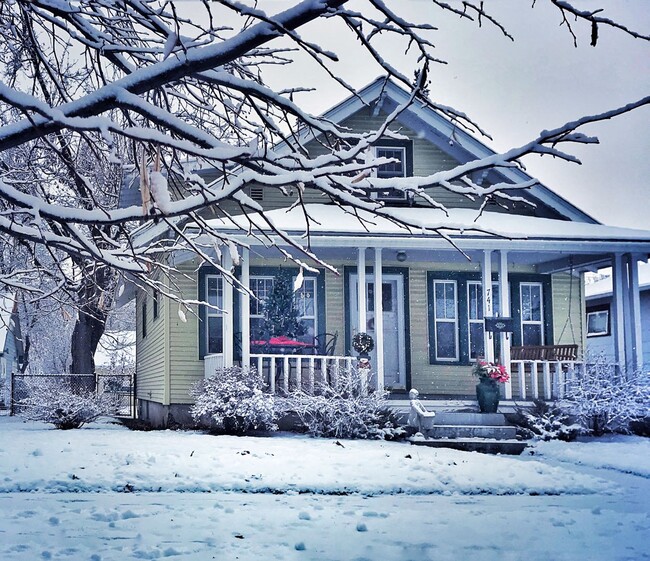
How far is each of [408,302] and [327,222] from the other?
276cm

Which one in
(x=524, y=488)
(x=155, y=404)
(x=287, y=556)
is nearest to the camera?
(x=287, y=556)

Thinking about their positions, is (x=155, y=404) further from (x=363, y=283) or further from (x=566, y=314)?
(x=566, y=314)

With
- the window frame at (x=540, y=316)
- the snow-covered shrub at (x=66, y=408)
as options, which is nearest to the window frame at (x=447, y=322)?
the window frame at (x=540, y=316)

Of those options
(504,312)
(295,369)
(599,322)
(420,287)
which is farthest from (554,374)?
(599,322)

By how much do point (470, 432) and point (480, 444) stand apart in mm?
751

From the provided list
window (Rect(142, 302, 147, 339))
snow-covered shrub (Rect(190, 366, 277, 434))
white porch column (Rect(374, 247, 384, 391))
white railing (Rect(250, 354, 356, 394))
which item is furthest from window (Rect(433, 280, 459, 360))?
window (Rect(142, 302, 147, 339))

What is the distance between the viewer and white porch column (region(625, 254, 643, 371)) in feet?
46.4

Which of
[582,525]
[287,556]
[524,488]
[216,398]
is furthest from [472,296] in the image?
[287,556]

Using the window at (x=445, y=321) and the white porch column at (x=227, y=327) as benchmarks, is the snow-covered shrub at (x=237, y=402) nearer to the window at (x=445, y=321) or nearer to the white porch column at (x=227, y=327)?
the white porch column at (x=227, y=327)

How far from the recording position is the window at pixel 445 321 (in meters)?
15.9

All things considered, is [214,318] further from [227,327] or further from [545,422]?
[545,422]

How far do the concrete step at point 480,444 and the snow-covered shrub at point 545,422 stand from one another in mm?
1357

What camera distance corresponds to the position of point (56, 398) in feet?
47.9

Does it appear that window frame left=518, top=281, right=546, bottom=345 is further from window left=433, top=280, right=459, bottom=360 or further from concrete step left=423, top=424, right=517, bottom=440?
concrete step left=423, top=424, right=517, bottom=440
